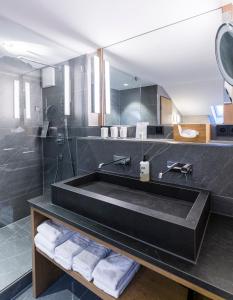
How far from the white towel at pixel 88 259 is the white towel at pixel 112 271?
0.12ft

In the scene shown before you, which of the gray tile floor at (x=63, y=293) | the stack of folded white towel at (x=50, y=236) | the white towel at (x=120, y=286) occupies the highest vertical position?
the stack of folded white towel at (x=50, y=236)

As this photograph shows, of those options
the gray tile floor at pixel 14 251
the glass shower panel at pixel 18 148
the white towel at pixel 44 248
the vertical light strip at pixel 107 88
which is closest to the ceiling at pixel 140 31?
the vertical light strip at pixel 107 88

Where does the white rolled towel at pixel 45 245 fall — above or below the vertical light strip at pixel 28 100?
below

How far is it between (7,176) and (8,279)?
1.20m

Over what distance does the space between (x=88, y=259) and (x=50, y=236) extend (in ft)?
1.13

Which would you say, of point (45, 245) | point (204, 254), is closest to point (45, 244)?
point (45, 245)

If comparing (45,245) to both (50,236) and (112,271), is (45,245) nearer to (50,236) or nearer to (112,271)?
(50,236)

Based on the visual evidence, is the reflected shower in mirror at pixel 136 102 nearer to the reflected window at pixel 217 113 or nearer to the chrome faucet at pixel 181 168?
the reflected window at pixel 217 113

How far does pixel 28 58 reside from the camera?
2305 millimetres

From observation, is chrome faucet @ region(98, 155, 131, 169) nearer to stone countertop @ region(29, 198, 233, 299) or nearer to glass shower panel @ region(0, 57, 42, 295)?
stone countertop @ region(29, 198, 233, 299)

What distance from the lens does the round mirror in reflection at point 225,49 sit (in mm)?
985

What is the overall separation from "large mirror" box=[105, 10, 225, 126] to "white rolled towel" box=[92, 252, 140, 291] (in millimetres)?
1028

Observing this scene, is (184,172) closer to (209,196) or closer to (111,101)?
(209,196)

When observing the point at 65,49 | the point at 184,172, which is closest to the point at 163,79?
the point at 184,172
